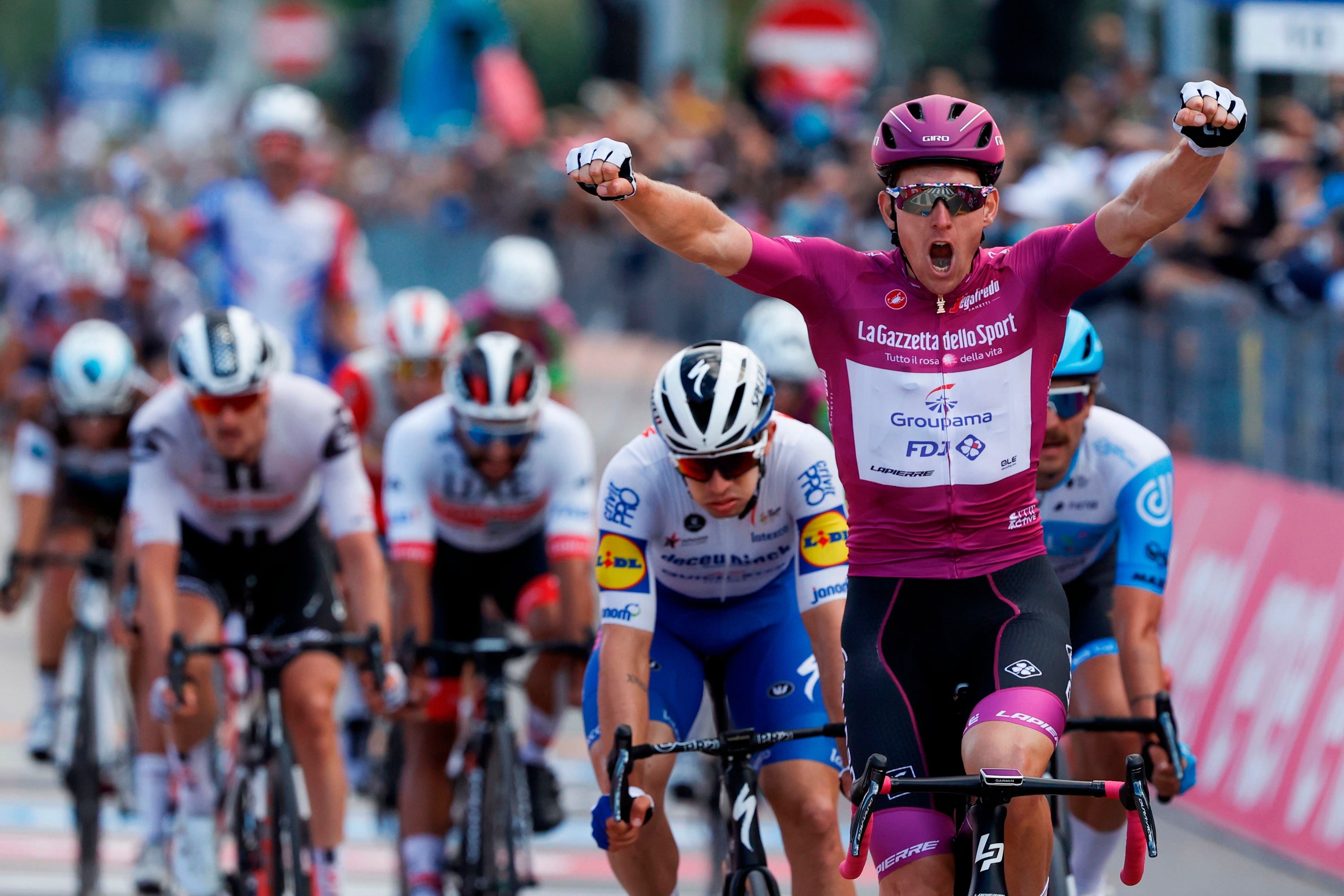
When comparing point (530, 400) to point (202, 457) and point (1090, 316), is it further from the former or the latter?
point (1090, 316)

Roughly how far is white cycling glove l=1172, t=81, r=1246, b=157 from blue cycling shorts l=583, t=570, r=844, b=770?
7.06ft

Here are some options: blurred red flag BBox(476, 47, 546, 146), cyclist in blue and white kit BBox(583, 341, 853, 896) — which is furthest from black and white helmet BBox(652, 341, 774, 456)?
blurred red flag BBox(476, 47, 546, 146)

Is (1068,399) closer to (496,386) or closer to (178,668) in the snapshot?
(496,386)

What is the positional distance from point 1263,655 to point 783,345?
2.56 metres

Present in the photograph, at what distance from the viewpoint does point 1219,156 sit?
479cm

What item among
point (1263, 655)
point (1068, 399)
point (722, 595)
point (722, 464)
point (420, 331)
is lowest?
point (1263, 655)

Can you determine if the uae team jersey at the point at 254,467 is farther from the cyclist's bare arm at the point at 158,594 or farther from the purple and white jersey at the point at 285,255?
the purple and white jersey at the point at 285,255

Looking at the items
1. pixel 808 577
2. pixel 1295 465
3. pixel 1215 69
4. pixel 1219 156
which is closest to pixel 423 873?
pixel 808 577

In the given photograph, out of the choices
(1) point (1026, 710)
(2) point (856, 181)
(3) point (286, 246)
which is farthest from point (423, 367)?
(2) point (856, 181)

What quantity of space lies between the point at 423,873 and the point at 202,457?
65.3 inches

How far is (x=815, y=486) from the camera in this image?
20.1ft

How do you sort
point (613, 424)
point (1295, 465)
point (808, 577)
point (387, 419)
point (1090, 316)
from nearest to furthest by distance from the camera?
point (808, 577) < point (387, 419) < point (1295, 465) < point (1090, 316) < point (613, 424)

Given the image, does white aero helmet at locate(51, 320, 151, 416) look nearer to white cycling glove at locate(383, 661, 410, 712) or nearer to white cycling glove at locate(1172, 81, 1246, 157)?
white cycling glove at locate(383, 661, 410, 712)

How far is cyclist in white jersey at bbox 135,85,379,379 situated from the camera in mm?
11992
